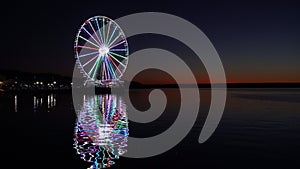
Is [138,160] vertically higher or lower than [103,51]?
lower

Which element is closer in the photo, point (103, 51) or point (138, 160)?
point (138, 160)

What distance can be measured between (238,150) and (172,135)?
5129 mm

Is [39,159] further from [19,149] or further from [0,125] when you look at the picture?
[0,125]

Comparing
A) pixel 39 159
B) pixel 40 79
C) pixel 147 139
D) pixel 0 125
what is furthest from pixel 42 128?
pixel 40 79

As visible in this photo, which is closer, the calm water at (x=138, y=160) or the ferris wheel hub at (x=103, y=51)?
the calm water at (x=138, y=160)

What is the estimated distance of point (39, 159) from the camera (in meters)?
11.8

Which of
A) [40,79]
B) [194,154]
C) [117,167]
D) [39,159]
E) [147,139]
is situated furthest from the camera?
[40,79]

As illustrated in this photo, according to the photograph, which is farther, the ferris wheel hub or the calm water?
the ferris wheel hub

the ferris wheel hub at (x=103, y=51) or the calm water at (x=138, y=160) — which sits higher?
the ferris wheel hub at (x=103, y=51)

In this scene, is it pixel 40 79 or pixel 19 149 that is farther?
pixel 40 79

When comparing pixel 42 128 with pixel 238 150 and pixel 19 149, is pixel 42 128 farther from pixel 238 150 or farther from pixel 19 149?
pixel 238 150

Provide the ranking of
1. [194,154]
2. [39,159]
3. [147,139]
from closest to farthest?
[39,159], [194,154], [147,139]

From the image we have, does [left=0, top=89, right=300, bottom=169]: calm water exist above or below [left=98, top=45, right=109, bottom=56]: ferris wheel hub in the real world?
below

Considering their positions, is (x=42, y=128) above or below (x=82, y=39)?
below
